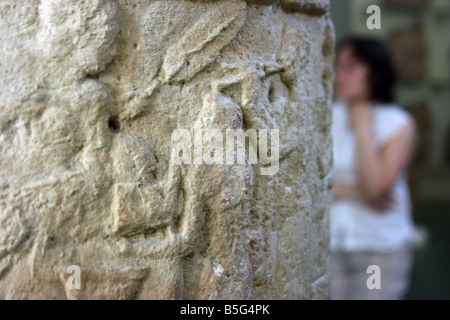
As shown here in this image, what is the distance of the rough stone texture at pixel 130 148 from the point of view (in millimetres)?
891

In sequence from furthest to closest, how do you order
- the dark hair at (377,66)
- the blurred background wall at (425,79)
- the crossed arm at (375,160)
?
the blurred background wall at (425,79), the dark hair at (377,66), the crossed arm at (375,160)

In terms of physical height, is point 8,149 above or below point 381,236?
above

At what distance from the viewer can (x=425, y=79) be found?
4.39 meters

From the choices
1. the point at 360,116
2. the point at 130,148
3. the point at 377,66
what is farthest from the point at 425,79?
the point at 130,148

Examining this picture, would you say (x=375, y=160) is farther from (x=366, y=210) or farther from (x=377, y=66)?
(x=377, y=66)

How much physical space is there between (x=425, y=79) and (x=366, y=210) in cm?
278

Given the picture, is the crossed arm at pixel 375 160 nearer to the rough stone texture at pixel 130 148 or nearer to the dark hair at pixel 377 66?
the dark hair at pixel 377 66

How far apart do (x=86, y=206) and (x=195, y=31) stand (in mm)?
394

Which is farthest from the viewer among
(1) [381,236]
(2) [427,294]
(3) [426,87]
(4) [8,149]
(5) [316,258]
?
(3) [426,87]

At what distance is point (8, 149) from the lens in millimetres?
890

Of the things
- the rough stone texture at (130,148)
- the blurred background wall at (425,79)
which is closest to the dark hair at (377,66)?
the rough stone texture at (130,148)

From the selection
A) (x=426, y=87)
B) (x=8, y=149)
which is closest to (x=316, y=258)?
(x=8, y=149)

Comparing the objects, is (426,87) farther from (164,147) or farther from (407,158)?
(164,147)

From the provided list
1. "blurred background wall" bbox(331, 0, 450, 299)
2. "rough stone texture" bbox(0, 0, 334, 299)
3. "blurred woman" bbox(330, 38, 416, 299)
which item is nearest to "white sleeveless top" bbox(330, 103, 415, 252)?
"blurred woman" bbox(330, 38, 416, 299)
